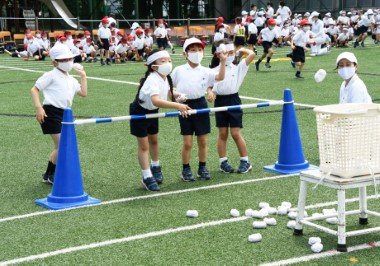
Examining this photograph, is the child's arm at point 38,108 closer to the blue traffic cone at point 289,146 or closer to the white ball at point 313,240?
the blue traffic cone at point 289,146

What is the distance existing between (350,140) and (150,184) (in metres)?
3.16

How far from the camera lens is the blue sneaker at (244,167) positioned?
9.16 metres

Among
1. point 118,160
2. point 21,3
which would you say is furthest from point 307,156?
point 21,3

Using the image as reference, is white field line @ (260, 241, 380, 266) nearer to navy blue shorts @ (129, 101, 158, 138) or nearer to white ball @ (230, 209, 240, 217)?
white ball @ (230, 209, 240, 217)

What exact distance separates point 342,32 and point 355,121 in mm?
31847

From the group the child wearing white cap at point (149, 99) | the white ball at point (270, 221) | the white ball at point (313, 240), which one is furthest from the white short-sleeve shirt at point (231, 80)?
the white ball at point (313, 240)

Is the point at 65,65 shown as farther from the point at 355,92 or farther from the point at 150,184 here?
the point at 355,92

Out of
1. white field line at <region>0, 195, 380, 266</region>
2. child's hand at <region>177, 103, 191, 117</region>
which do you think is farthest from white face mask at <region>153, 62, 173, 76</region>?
white field line at <region>0, 195, 380, 266</region>

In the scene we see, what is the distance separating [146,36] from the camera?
3328 centimetres

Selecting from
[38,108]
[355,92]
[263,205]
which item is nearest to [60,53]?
[38,108]

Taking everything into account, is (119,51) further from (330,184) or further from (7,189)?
(330,184)

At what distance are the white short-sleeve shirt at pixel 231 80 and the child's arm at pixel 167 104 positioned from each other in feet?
3.65

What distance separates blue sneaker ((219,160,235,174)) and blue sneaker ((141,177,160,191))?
1194 mm

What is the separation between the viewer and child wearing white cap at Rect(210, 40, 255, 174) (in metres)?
9.13
